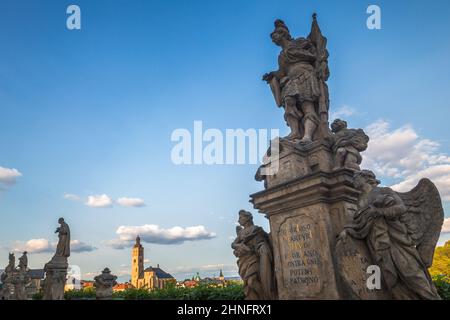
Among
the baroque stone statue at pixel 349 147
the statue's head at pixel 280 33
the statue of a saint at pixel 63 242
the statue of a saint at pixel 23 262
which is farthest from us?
the statue of a saint at pixel 23 262

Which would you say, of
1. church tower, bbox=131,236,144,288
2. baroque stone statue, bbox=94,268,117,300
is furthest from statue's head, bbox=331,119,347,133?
church tower, bbox=131,236,144,288

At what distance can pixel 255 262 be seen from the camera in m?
5.65

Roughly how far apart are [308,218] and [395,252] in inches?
53.6

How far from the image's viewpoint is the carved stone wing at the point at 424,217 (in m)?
4.28

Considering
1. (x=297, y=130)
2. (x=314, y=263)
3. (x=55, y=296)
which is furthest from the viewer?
(x=55, y=296)

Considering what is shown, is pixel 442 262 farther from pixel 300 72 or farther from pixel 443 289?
pixel 300 72

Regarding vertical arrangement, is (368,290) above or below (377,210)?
below

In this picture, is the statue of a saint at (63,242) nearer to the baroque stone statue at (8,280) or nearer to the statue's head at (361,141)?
the baroque stone statue at (8,280)

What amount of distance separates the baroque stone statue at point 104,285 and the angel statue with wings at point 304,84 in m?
10.8

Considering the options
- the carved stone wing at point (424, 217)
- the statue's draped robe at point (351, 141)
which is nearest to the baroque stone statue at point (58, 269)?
the statue's draped robe at point (351, 141)
